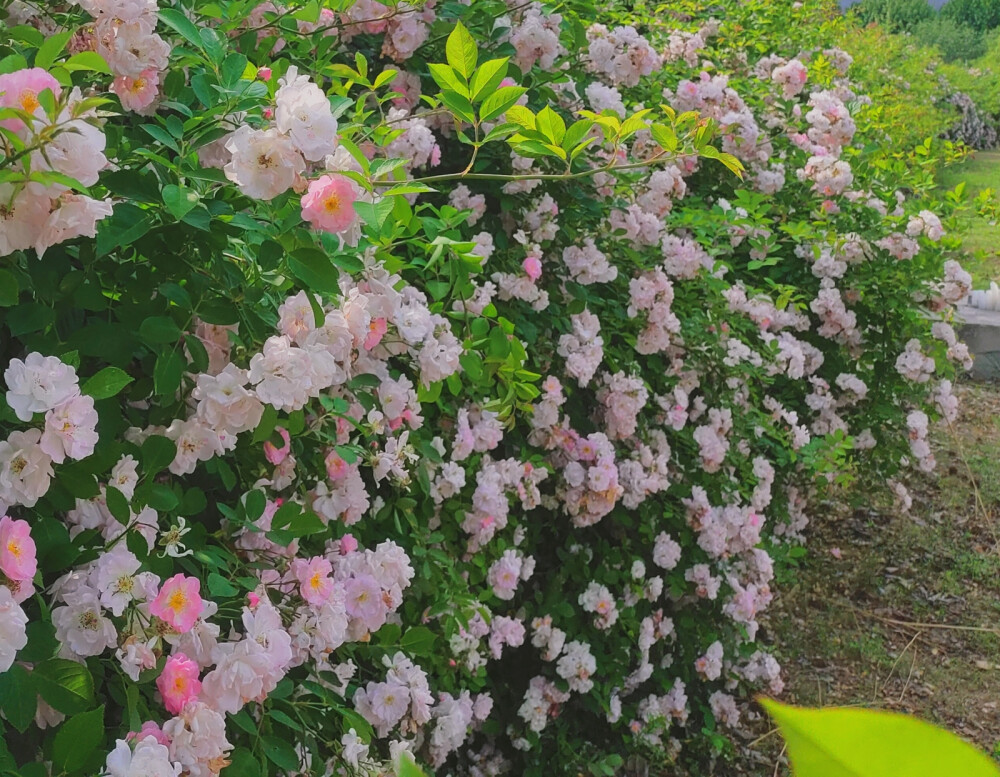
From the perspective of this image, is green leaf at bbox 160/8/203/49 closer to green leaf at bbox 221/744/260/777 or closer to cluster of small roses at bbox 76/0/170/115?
cluster of small roses at bbox 76/0/170/115

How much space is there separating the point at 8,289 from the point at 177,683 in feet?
1.53

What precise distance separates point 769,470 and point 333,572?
2081mm

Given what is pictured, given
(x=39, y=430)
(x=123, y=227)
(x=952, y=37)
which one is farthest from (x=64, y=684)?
(x=952, y=37)

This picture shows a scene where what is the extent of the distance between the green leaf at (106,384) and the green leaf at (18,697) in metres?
0.29

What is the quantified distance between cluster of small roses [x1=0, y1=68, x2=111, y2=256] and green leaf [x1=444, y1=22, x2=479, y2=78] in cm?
55

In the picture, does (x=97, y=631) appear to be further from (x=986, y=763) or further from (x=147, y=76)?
(x=986, y=763)

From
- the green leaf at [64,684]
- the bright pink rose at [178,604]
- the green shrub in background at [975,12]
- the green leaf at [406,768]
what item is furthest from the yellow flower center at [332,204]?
the green shrub in background at [975,12]

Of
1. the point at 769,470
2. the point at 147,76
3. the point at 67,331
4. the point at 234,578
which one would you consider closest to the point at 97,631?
the point at 234,578

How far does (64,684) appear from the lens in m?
1.01

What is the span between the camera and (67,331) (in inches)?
48.0

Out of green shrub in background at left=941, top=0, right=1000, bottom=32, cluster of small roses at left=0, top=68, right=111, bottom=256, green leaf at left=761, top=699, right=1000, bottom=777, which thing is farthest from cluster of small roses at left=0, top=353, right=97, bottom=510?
green shrub in background at left=941, top=0, right=1000, bottom=32

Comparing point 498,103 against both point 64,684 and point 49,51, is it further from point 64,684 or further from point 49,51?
point 64,684

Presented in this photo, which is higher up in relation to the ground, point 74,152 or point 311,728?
point 74,152

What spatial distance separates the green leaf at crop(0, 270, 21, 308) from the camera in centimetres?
98
